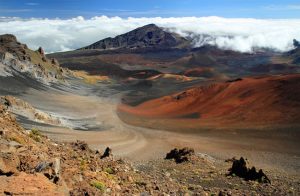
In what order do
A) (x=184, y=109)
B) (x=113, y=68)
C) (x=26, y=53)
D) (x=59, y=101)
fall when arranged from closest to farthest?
(x=184, y=109) < (x=59, y=101) < (x=26, y=53) < (x=113, y=68)

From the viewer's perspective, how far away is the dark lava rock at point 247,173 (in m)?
25.8

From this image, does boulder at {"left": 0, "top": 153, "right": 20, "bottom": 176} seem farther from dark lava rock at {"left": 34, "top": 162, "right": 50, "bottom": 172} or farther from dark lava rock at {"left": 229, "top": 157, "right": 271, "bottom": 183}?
dark lava rock at {"left": 229, "top": 157, "right": 271, "bottom": 183}

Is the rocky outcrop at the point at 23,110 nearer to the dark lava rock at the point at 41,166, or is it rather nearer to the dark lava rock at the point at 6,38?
the dark lava rock at the point at 41,166

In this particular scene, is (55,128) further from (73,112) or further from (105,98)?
(105,98)

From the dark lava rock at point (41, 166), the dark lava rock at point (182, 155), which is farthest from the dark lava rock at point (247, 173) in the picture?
the dark lava rock at point (41, 166)

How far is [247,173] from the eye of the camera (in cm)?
2644

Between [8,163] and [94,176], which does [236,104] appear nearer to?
[94,176]

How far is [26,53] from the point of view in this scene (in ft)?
331

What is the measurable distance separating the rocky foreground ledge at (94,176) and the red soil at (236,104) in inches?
992

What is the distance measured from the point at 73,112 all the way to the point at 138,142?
2201cm

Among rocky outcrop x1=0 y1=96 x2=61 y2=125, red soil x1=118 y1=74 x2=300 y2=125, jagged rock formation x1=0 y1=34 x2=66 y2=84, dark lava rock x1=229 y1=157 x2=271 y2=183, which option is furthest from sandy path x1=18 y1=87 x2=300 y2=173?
jagged rock formation x1=0 y1=34 x2=66 y2=84

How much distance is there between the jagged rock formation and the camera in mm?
88625

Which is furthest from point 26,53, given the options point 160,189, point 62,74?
point 160,189

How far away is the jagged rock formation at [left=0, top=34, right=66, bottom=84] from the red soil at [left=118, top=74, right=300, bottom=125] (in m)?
23.0
